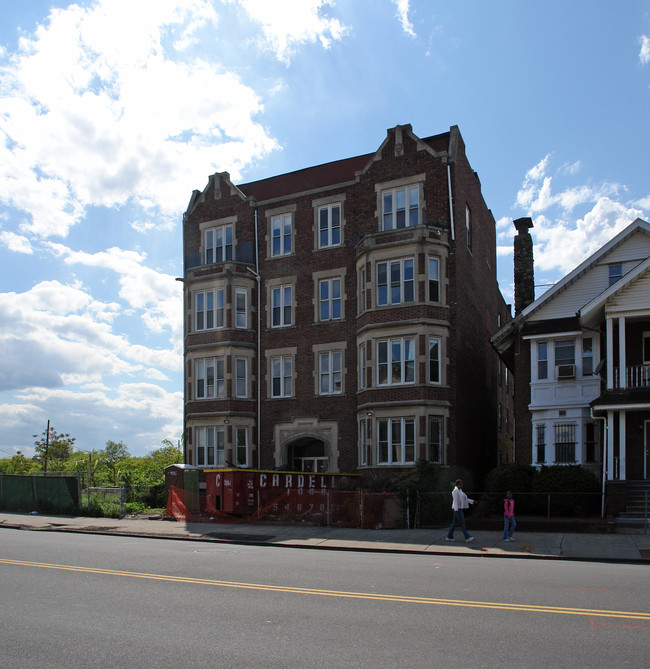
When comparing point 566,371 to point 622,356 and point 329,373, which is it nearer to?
point 622,356

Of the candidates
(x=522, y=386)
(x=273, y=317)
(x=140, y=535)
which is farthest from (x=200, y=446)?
(x=522, y=386)

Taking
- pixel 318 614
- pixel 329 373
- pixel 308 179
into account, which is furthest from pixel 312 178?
pixel 318 614

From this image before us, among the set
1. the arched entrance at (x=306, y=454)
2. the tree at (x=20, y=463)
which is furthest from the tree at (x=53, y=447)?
the arched entrance at (x=306, y=454)

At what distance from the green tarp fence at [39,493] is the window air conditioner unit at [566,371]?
62.0 ft

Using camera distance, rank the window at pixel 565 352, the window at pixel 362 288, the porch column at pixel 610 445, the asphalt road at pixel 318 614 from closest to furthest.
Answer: the asphalt road at pixel 318 614
the porch column at pixel 610 445
the window at pixel 565 352
the window at pixel 362 288

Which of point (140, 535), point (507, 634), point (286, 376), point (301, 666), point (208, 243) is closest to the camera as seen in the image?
point (301, 666)

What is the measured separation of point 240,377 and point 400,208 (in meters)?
10.3

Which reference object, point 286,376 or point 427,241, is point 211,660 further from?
point 286,376

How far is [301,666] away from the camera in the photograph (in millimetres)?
6453

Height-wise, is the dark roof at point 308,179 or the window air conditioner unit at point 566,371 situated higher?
the dark roof at point 308,179

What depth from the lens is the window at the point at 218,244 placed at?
112 feet

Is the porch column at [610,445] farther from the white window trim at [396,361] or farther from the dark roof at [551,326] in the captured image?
the white window trim at [396,361]

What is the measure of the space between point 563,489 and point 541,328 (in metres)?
6.51

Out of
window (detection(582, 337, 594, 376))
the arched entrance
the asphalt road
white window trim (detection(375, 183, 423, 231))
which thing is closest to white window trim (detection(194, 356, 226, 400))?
the arched entrance
